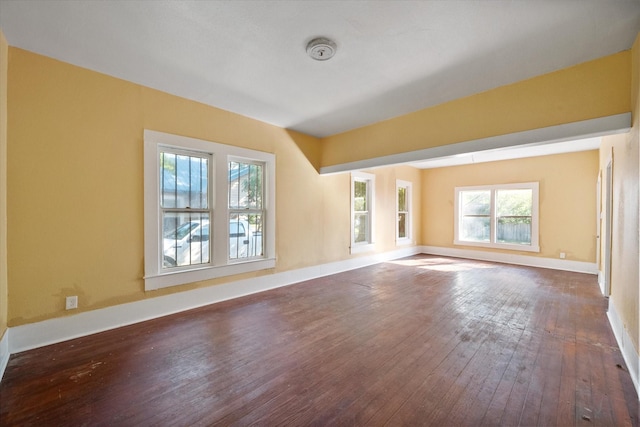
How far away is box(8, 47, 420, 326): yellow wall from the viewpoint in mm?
2434

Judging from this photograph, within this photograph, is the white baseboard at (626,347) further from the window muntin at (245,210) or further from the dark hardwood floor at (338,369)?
the window muntin at (245,210)

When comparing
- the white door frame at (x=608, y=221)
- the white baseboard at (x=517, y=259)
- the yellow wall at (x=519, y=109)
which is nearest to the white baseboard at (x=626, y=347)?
the white door frame at (x=608, y=221)

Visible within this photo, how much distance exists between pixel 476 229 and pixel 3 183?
8.48 meters

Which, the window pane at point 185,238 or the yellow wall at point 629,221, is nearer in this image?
the yellow wall at point 629,221

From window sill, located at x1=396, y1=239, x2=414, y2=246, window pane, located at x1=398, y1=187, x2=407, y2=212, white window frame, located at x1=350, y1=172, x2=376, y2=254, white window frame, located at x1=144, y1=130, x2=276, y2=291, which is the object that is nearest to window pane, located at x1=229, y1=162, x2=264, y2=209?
white window frame, located at x1=144, y1=130, x2=276, y2=291

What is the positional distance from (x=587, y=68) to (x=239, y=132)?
4006mm

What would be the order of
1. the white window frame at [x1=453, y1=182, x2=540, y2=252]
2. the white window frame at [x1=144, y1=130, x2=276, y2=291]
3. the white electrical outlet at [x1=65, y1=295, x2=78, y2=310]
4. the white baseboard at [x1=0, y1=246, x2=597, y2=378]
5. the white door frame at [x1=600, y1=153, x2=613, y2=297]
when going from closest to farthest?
the white baseboard at [x1=0, y1=246, x2=597, y2=378] < the white electrical outlet at [x1=65, y1=295, x2=78, y2=310] < the white window frame at [x1=144, y1=130, x2=276, y2=291] < the white door frame at [x1=600, y1=153, x2=613, y2=297] < the white window frame at [x1=453, y1=182, x2=540, y2=252]

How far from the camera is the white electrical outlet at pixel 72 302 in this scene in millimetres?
2652

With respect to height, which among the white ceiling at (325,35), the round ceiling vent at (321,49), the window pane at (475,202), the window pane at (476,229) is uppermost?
the white ceiling at (325,35)

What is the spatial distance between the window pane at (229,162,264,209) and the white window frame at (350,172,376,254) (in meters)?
2.27

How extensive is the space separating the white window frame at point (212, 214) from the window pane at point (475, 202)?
5.63m

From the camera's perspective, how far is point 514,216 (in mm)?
6559

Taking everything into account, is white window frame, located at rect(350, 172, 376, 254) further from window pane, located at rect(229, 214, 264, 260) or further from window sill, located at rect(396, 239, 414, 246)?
window pane, located at rect(229, 214, 264, 260)

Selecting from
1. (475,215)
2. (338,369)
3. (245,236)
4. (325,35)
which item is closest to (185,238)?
(245,236)
